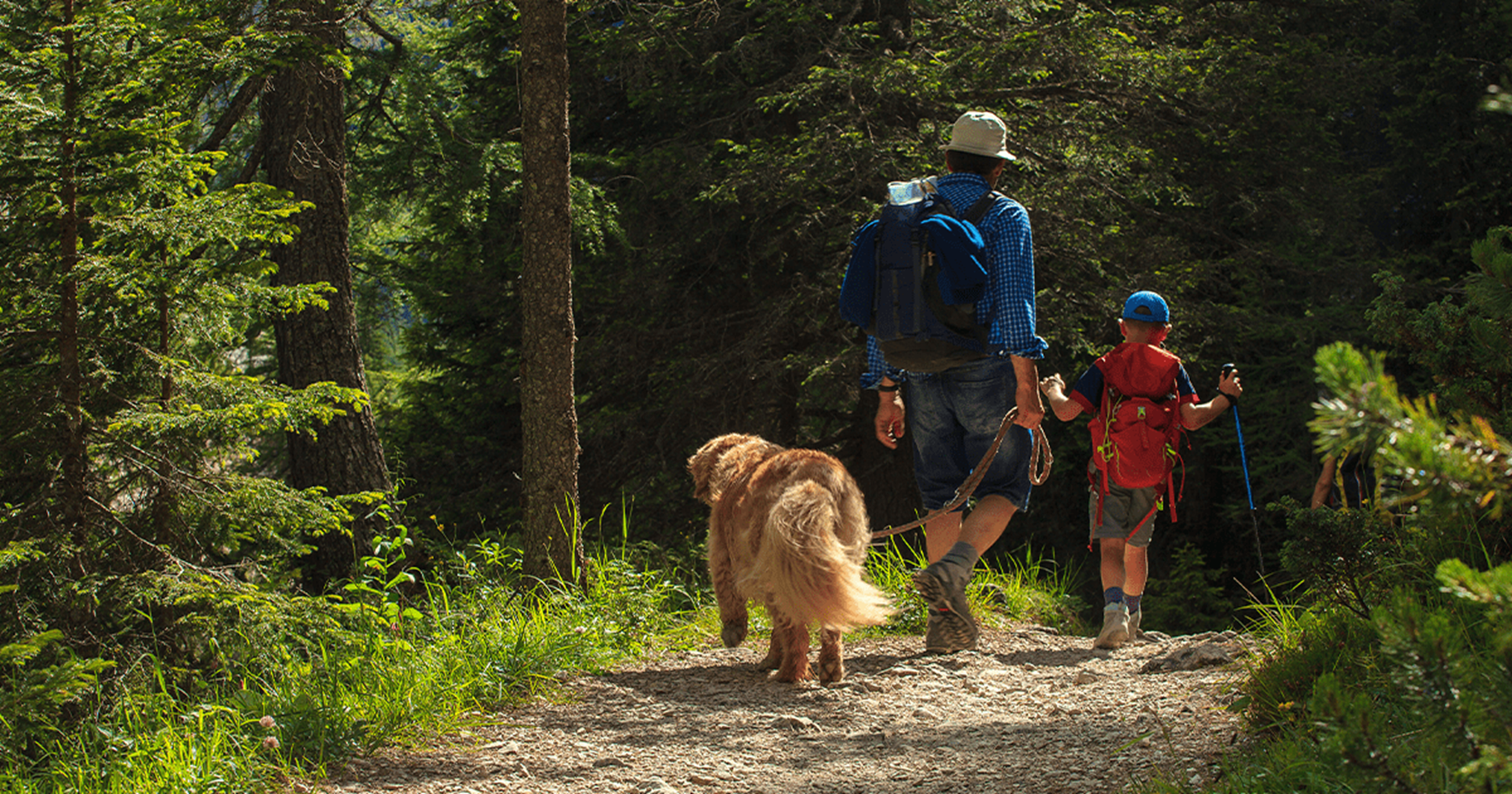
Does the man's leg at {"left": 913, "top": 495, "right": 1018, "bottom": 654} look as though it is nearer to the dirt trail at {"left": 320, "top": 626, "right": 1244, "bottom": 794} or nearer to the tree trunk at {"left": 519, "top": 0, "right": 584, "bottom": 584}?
the dirt trail at {"left": 320, "top": 626, "right": 1244, "bottom": 794}

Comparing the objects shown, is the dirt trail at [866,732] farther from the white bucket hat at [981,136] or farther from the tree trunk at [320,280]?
the tree trunk at [320,280]

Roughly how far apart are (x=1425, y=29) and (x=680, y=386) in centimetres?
873

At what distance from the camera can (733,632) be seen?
501cm

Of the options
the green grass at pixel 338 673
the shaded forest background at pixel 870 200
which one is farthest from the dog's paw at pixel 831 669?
the shaded forest background at pixel 870 200

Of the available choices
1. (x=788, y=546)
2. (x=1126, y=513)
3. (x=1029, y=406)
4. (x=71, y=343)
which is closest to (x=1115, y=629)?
(x=1126, y=513)

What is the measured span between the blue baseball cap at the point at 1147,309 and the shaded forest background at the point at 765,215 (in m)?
2.60

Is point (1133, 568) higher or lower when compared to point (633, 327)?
lower

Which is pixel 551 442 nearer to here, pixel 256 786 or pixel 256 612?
pixel 256 612

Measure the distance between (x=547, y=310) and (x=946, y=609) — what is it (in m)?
2.49

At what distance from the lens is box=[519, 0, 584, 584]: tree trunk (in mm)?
5535

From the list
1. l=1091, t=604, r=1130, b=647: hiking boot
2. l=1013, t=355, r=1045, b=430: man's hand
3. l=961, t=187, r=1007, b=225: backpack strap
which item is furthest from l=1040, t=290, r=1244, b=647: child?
l=961, t=187, r=1007, b=225: backpack strap

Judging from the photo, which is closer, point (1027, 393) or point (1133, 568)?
point (1027, 393)

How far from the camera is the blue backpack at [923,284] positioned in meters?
4.66

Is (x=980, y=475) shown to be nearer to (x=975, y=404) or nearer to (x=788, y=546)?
(x=975, y=404)
